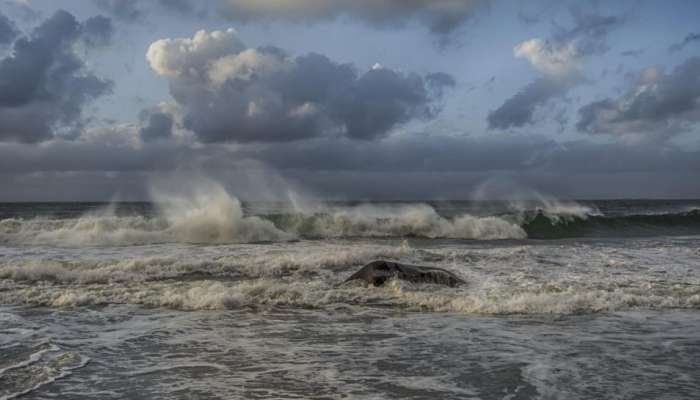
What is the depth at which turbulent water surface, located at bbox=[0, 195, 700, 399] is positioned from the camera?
5.78 m

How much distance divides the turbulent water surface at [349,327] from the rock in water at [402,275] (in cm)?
41

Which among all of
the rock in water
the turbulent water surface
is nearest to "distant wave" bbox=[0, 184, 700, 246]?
the turbulent water surface

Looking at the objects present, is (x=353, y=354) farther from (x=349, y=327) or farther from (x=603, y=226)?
(x=603, y=226)

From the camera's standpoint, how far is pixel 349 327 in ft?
27.6

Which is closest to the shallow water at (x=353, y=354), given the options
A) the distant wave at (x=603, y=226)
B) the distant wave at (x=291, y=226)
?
the distant wave at (x=291, y=226)

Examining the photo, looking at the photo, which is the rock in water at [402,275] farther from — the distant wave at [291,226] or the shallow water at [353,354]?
the distant wave at [291,226]

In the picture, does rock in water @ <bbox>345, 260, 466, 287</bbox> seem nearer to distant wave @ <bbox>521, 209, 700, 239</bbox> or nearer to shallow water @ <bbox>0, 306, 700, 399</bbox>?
shallow water @ <bbox>0, 306, 700, 399</bbox>

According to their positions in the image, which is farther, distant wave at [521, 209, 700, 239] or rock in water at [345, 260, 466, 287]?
distant wave at [521, 209, 700, 239]

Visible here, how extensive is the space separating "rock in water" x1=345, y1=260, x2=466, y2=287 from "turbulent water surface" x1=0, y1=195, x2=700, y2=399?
0.41 metres

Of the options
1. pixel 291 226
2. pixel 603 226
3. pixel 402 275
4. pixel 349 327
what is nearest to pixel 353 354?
pixel 349 327

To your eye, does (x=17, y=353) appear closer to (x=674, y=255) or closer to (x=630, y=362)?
(x=630, y=362)

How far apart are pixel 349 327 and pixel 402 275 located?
3.70 metres

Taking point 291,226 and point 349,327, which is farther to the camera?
point 291,226

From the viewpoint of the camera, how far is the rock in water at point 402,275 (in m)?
11.8
